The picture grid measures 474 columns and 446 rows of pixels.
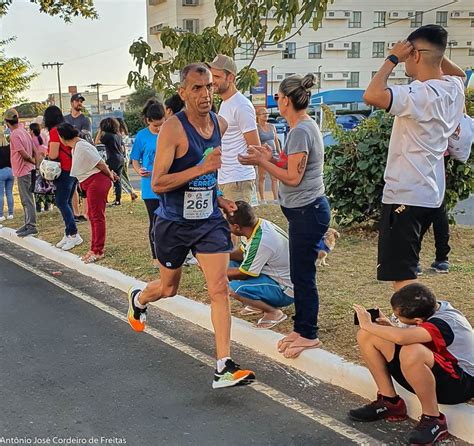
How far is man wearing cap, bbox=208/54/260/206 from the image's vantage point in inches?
227

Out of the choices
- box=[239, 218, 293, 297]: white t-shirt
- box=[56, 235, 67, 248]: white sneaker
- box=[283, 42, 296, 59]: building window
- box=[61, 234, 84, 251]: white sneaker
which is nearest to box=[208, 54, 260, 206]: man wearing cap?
box=[239, 218, 293, 297]: white t-shirt

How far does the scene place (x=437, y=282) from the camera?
19.6 ft

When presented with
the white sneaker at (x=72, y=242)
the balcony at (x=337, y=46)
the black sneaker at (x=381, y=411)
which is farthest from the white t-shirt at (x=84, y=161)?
the balcony at (x=337, y=46)

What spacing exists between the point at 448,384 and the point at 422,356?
0.26m

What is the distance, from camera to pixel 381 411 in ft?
11.6

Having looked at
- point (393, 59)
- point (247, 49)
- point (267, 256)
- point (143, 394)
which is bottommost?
point (143, 394)

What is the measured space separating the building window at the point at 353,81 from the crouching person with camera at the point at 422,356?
60.9 metres

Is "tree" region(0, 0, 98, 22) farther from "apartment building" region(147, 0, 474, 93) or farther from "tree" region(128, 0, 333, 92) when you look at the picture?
"apartment building" region(147, 0, 474, 93)

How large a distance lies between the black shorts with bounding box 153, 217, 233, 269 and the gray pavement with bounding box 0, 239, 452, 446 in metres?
0.86

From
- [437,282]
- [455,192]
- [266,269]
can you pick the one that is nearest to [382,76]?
[266,269]

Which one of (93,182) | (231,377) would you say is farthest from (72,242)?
(231,377)

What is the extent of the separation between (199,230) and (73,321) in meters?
2.05

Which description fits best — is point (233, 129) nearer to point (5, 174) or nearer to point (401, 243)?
point (401, 243)

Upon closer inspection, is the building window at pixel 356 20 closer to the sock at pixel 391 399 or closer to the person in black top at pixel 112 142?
the person in black top at pixel 112 142
